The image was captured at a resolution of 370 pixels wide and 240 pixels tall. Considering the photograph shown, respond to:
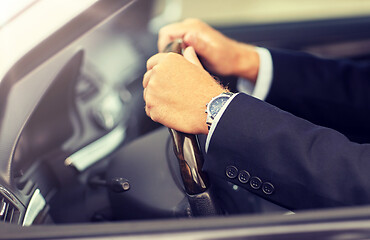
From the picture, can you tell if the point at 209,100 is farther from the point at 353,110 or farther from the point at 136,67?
the point at 136,67

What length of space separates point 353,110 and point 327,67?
0.63 ft

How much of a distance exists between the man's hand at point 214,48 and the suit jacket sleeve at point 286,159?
46cm

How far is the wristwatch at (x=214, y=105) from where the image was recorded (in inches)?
35.8

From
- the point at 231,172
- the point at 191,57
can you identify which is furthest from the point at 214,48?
the point at 231,172

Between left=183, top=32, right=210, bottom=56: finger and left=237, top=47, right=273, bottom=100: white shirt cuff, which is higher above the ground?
left=183, top=32, right=210, bottom=56: finger

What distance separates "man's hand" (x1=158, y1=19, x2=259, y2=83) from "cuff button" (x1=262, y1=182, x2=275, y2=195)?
A: 21.7 inches

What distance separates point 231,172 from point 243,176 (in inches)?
1.1

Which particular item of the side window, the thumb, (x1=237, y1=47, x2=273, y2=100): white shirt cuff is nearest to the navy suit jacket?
the thumb

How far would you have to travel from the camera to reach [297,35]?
2133mm

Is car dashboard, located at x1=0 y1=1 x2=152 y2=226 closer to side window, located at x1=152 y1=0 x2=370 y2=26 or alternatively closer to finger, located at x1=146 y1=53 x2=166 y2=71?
finger, located at x1=146 y1=53 x2=166 y2=71

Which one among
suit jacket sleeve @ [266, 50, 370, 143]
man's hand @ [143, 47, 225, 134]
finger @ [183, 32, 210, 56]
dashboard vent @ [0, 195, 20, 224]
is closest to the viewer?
dashboard vent @ [0, 195, 20, 224]

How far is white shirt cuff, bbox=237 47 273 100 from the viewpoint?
1466 mm

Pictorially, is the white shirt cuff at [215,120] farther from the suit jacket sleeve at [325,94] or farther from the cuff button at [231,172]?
the suit jacket sleeve at [325,94]

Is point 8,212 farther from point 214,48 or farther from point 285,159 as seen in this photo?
point 214,48
